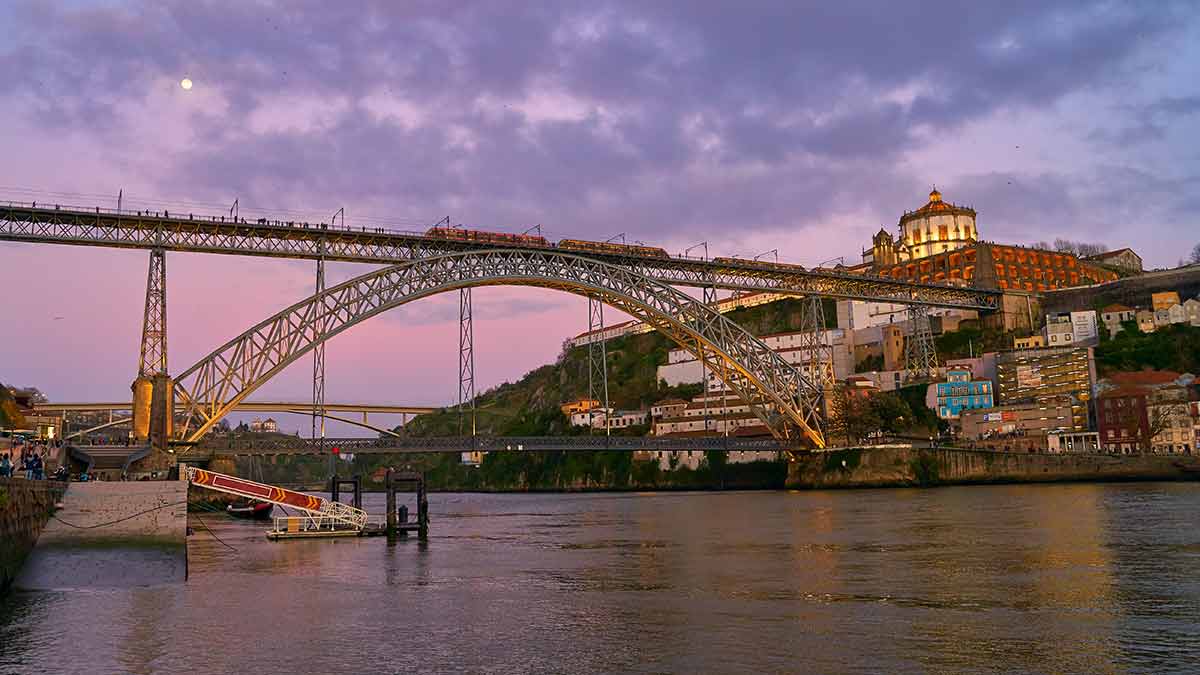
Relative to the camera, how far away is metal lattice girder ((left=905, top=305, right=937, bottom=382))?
8262 centimetres

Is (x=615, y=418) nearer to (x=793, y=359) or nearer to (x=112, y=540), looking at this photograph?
(x=793, y=359)

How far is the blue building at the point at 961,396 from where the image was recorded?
8200 centimetres

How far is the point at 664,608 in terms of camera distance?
55.2 ft

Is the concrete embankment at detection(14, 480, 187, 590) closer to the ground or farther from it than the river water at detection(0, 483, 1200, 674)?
farther from it

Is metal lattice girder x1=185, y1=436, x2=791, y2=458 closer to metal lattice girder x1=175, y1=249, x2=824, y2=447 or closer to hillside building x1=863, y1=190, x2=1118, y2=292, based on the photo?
metal lattice girder x1=175, y1=249, x2=824, y2=447

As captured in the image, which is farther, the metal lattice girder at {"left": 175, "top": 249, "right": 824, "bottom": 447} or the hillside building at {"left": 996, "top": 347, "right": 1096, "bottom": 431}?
the hillside building at {"left": 996, "top": 347, "right": 1096, "bottom": 431}

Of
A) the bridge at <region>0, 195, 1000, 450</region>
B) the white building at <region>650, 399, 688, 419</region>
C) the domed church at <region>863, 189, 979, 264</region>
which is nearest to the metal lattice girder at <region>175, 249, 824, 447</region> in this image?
the bridge at <region>0, 195, 1000, 450</region>

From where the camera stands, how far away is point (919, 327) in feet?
290

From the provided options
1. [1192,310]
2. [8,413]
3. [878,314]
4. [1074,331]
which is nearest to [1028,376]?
[1074,331]

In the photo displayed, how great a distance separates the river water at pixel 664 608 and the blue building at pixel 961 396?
51219 millimetres

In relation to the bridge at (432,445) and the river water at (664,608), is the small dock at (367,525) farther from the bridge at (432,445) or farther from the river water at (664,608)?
the bridge at (432,445)

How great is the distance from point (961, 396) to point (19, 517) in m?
76.0

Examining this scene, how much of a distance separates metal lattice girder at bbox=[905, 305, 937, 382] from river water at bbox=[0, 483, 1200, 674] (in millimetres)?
51756

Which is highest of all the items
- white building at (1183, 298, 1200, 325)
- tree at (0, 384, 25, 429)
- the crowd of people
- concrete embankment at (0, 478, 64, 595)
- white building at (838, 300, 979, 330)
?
white building at (838, 300, 979, 330)
